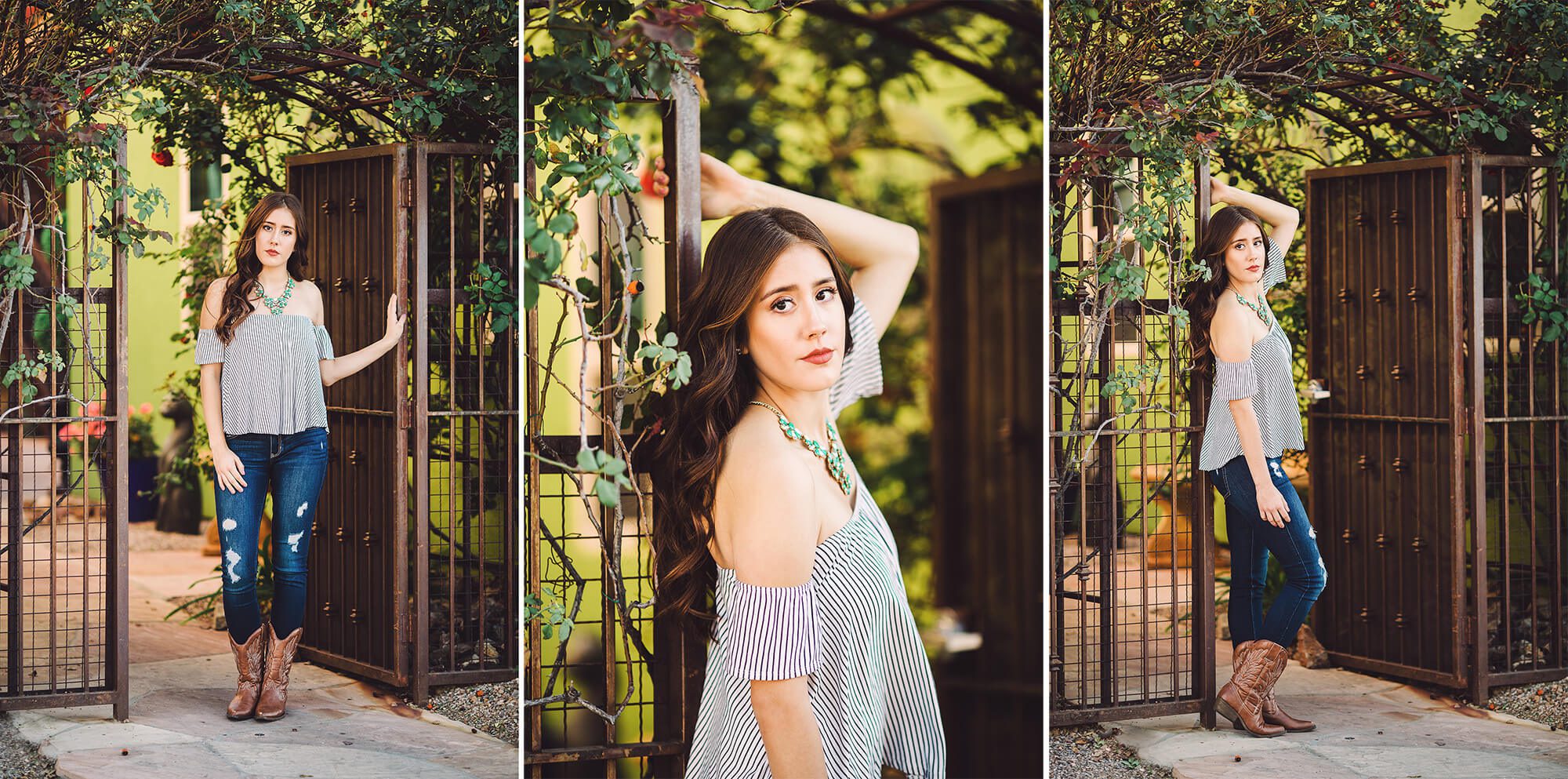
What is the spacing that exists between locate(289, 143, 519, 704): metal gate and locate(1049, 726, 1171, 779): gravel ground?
1.13 metres

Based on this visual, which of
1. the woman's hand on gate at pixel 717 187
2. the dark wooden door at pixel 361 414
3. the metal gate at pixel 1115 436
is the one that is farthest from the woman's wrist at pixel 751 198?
the dark wooden door at pixel 361 414

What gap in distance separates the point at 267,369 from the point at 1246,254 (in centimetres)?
194

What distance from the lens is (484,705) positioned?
2.37m

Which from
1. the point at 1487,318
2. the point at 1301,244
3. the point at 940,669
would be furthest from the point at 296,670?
the point at 1487,318

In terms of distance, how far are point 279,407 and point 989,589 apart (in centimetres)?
142

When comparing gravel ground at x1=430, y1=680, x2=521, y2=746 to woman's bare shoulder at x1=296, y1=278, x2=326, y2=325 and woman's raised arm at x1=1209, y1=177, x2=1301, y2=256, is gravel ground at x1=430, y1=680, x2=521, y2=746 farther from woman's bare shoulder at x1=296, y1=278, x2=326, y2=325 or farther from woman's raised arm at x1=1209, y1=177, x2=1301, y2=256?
woman's raised arm at x1=1209, y1=177, x2=1301, y2=256

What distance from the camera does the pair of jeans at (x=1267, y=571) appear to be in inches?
90.4

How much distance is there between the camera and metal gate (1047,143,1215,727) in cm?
226

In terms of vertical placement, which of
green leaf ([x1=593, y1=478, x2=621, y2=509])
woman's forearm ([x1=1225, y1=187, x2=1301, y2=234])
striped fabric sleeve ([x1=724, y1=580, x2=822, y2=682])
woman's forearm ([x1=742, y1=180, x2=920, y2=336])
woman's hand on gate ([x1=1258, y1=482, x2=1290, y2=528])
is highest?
woman's forearm ([x1=1225, y1=187, x2=1301, y2=234])

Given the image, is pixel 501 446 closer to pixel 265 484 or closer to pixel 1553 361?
pixel 265 484

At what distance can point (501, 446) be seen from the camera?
7.66 feet

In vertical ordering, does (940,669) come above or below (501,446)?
below

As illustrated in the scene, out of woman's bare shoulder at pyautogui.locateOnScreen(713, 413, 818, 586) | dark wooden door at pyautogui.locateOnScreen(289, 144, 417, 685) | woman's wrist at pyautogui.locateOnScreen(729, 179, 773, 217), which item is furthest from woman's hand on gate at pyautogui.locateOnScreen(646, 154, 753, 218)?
dark wooden door at pyautogui.locateOnScreen(289, 144, 417, 685)

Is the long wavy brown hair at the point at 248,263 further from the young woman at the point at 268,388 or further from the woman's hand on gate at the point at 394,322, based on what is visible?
the woman's hand on gate at the point at 394,322
